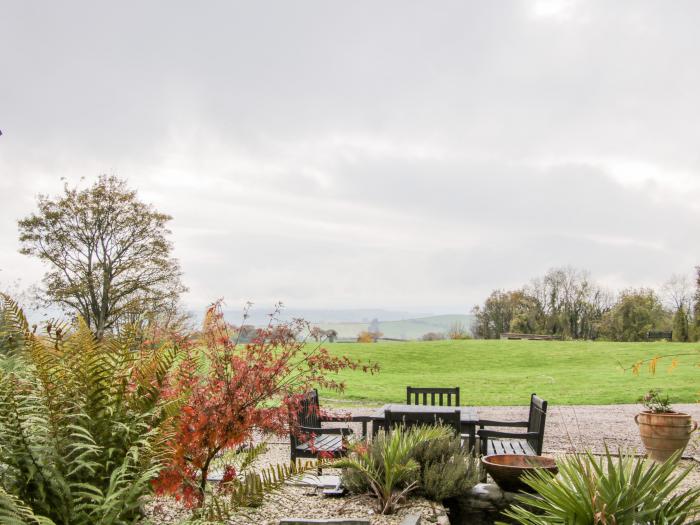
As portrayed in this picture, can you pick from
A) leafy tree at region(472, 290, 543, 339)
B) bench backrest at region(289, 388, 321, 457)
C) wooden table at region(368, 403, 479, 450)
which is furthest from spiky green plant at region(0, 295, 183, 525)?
leafy tree at region(472, 290, 543, 339)

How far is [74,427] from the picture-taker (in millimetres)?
2445

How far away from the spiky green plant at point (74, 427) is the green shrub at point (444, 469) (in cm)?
297

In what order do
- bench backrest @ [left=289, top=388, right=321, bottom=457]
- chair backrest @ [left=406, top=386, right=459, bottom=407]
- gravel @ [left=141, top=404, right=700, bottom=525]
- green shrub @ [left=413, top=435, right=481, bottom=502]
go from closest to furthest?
gravel @ [left=141, top=404, right=700, bottom=525] < green shrub @ [left=413, top=435, right=481, bottom=502] < bench backrest @ [left=289, top=388, right=321, bottom=457] < chair backrest @ [left=406, top=386, right=459, bottom=407]

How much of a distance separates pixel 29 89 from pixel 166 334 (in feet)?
43.7

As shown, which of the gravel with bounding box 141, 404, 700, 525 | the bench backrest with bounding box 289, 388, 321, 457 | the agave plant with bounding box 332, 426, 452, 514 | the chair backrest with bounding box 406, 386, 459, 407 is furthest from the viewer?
the chair backrest with bounding box 406, 386, 459, 407

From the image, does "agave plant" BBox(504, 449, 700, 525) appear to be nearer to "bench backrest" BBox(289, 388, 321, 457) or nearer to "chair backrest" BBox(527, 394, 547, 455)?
"chair backrest" BBox(527, 394, 547, 455)

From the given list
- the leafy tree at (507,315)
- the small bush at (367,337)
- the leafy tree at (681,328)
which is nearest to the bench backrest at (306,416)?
the leafy tree at (681,328)

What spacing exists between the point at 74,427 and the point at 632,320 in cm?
5543

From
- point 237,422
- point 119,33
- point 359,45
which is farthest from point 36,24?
point 237,422

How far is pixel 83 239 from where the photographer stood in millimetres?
28531

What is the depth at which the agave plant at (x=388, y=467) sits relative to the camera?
4.89m

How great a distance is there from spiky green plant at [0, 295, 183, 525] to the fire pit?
351cm

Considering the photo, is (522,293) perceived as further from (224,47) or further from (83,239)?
(224,47)

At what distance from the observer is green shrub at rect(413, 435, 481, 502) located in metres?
5.11
